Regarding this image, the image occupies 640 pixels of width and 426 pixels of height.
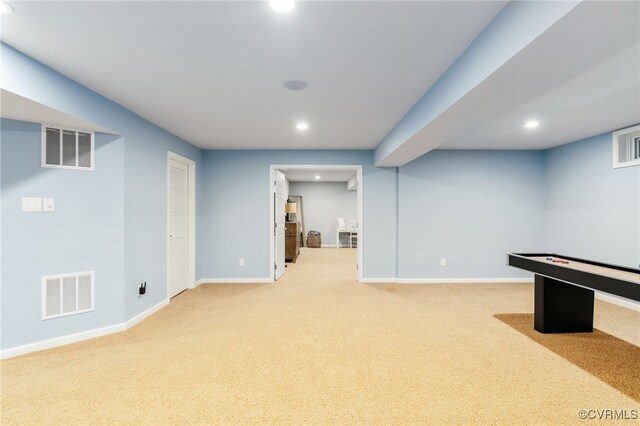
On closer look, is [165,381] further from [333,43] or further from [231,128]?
[231,128]

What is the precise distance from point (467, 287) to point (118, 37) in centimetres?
525

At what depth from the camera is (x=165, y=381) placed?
2.18 meters

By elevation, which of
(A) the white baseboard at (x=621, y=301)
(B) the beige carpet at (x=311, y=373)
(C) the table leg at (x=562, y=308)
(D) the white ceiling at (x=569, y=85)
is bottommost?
(B) the beige carpet at (x=311, y=373)

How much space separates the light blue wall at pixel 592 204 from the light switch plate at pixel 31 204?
6567 mm

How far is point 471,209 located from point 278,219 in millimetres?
3370

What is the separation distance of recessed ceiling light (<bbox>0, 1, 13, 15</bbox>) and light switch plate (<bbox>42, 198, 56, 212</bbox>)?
62.4 inches

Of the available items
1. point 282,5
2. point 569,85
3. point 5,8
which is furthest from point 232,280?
point 569,85

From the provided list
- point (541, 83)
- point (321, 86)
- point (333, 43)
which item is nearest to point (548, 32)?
point (541, 83)

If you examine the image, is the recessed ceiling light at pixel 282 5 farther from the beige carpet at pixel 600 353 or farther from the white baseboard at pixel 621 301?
the white baseboard at pixel 621 301

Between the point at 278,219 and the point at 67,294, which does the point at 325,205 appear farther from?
the point at 67,294

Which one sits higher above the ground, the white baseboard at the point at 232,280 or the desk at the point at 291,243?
the desk at the point at 291,243

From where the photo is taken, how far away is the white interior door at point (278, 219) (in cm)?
529

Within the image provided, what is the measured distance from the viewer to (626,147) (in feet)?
12.9

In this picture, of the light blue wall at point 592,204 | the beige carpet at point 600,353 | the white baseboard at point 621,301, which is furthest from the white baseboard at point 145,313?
the light blue wall at point 592,204
